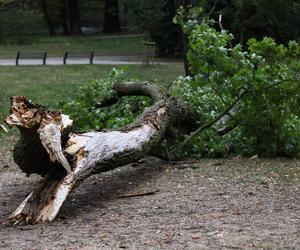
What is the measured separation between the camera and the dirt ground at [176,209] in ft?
15.5

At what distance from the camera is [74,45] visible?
31281 mm

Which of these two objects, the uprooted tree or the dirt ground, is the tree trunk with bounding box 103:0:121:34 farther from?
the dirt ground

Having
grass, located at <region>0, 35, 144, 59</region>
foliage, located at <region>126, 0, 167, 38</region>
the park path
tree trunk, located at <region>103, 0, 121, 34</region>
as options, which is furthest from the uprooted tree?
tree trunk, located at <region>103, 0, 121, 34</region>

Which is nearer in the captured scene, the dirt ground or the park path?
the dirt ground

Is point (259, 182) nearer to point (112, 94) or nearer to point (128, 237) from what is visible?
point (128, 237)

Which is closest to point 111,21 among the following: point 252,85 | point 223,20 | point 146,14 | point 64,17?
point 64,17

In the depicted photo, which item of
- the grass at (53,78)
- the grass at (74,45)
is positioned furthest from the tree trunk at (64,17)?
the grass at (53,78)

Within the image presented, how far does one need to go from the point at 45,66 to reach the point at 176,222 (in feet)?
49.8

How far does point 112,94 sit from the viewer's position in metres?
9.03

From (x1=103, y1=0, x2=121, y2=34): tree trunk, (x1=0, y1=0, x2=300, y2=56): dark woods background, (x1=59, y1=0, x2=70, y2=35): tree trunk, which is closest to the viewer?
(x1=0, y1=0, x2=300, y2=56): dark woods background

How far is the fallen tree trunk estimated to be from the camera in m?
5.43

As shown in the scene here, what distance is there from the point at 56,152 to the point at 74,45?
26195mm

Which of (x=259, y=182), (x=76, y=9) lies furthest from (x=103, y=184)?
(x=76, y=9)

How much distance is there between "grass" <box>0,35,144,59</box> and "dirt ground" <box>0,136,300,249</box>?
61.8 feet
